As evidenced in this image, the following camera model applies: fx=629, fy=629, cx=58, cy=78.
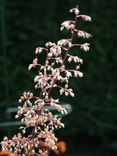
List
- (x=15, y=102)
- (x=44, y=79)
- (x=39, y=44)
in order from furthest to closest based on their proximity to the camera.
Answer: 1. (x=39, y=44)
2. (x=15, y=102)
3. (x=44, y=79)

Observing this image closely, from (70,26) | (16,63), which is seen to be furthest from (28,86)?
(70,26)

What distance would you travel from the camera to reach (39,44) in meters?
5.69

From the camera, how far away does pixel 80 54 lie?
5625 mm

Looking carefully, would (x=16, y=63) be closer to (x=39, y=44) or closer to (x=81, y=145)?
(x=39, y=44)

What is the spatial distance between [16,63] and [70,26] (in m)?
3.94

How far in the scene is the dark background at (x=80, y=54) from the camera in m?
5.60

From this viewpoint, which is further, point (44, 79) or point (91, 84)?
point (91, 84)

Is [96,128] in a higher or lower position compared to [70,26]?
higher

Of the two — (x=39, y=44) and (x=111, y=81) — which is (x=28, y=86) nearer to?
(x=39, y=44)

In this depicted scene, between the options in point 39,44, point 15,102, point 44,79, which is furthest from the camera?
point 39,44

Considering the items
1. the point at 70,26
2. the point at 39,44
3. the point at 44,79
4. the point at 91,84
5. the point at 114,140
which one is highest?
the point at 39,44

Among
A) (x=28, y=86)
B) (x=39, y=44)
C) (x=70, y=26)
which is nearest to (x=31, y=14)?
(x=39, y=44)

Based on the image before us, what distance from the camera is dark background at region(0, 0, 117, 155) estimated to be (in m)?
5.60

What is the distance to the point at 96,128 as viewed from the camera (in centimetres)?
561
